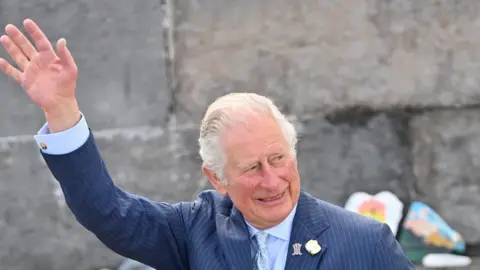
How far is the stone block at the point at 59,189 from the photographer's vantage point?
3600 millimetres

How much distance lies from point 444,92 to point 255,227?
1.72 metres

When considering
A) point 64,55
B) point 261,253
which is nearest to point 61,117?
point 64,55

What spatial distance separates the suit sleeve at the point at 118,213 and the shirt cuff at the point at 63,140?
1 cm

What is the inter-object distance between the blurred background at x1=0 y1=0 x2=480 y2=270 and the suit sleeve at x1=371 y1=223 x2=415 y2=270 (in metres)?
1.44

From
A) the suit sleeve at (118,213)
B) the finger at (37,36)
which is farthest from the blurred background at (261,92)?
the finger at (37,36)

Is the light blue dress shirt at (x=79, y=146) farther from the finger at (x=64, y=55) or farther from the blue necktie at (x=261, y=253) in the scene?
the finger at (x=64, y=55)

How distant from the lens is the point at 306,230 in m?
2.22

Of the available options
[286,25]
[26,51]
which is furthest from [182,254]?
[286,25]

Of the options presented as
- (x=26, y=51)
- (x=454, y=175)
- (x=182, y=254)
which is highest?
(x=26, y=51)

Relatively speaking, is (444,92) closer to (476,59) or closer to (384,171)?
(476,59)

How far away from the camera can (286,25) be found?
363cm

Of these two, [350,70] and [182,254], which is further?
[350,70]

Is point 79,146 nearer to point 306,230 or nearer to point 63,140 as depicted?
point 63,140

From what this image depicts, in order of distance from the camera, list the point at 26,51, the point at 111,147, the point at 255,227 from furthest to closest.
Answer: the point at 111,147, the point at 255,227, the point at 26,51
